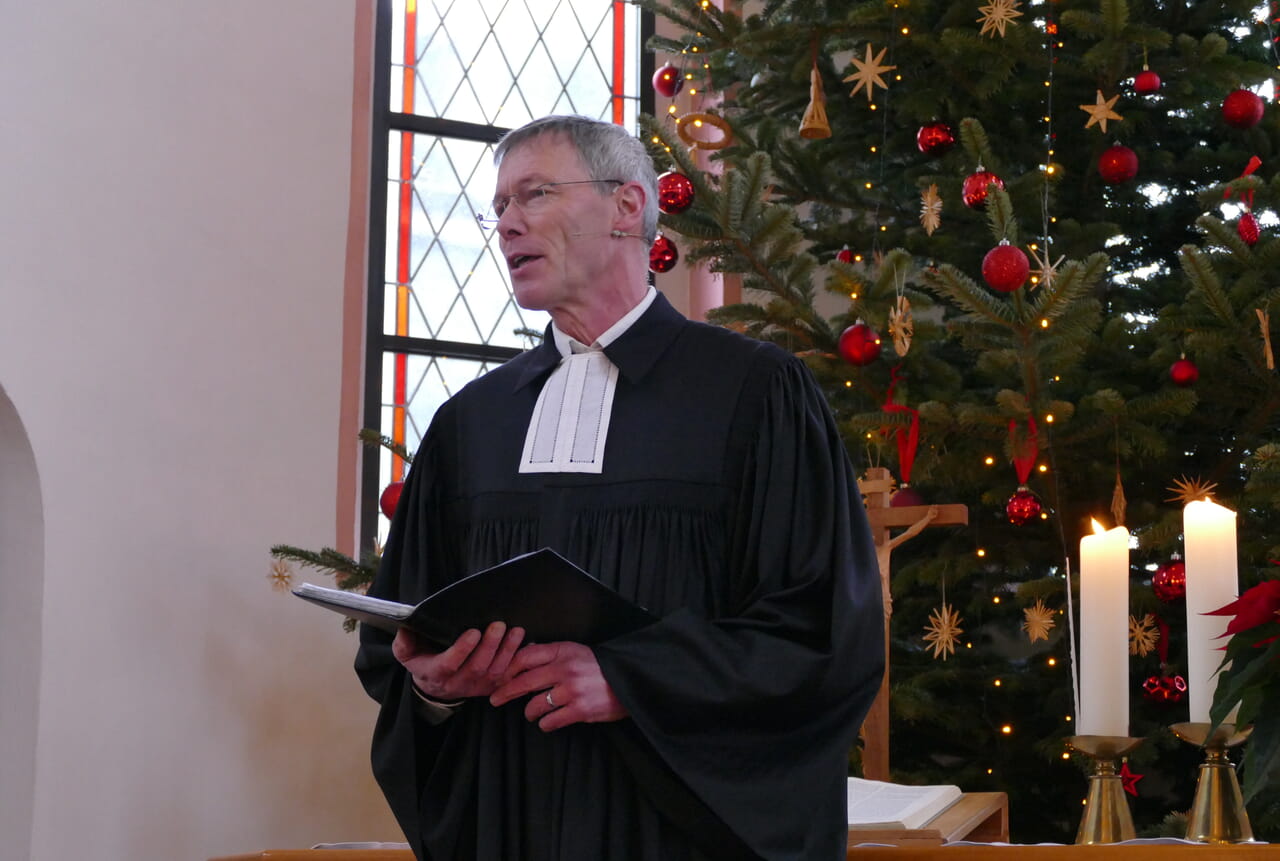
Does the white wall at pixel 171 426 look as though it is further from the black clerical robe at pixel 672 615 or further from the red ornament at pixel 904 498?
the black clerical robe at pixel 672 615

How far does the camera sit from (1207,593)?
2.19 m

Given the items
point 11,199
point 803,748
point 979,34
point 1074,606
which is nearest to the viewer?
point 803,748

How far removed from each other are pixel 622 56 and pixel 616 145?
4.11 m

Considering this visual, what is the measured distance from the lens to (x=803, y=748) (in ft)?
6.23

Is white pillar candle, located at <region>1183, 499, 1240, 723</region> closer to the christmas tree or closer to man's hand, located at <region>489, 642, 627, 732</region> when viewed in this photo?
man's hand, located at <region>489, 642, 627, 732</region>

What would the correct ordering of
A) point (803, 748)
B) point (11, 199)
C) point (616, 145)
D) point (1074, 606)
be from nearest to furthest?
point (803, 748)
point (616, 145)
point (1074, 606)
point (11, 199)

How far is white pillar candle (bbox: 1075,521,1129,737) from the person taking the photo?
2217 mm

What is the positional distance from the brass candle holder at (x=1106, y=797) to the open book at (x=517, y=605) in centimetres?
75

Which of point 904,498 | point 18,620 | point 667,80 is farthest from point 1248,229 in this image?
point 18,620

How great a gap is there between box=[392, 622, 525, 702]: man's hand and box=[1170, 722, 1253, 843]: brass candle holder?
0.92 m

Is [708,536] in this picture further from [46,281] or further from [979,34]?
[46,281]

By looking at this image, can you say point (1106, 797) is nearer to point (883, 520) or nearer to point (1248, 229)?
point (883, 520)

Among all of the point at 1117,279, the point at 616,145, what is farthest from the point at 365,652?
the point at 1117,279

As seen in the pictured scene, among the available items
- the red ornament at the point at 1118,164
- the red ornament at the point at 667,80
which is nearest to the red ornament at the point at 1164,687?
the red ornament at the point at 1118,164
